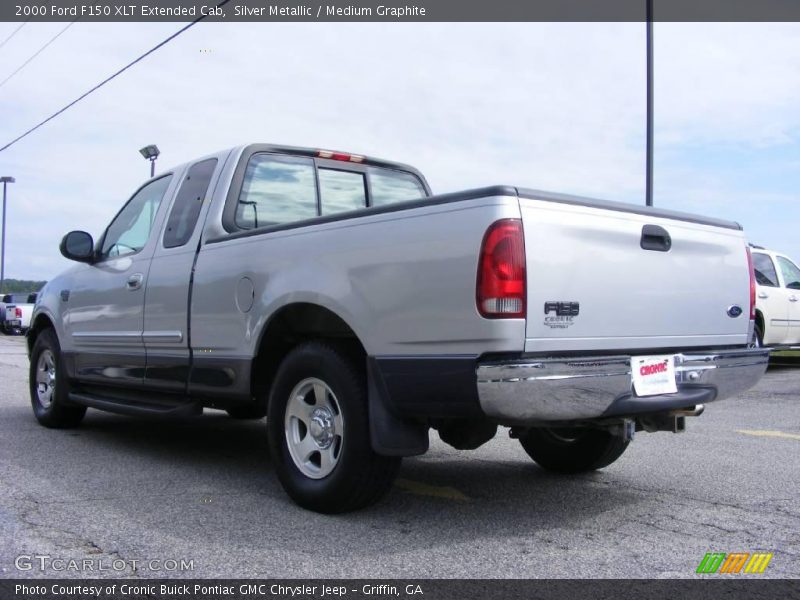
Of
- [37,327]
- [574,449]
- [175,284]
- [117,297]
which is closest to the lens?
[574,449]

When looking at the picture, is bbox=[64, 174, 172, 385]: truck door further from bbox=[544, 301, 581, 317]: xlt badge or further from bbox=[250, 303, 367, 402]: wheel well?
bbox=[544, 301, 581, 317]: xlt badge

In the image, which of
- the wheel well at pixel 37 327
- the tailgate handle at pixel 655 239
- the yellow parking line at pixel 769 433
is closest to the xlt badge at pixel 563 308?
the tailgate handle at pixel 655 239

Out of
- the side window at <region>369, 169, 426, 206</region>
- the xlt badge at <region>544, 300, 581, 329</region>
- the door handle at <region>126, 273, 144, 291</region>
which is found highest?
the side window at <region>369, 169, 426, 206</region>

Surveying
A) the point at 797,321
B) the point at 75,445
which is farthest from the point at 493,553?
the point at 797,321

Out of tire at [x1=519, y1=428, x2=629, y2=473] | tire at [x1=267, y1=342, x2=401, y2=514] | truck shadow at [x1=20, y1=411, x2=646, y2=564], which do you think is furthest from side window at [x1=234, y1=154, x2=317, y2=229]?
tire at [x1=519, y1=428, x2=629, y2=473]

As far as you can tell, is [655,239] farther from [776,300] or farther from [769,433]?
[776,300]

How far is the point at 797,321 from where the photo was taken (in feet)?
45.2

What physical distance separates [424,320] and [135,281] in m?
2.92

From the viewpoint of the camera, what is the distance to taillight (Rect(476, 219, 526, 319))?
11.5 ft

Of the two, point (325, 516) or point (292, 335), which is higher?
point (292, 335)

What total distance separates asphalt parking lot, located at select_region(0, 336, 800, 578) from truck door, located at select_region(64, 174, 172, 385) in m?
0.63

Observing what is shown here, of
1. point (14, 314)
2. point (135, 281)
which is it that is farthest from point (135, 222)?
point (14, 314)

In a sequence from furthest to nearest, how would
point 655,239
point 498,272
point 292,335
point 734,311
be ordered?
point 292,335
point 734,311
point 655,239
point 498,272

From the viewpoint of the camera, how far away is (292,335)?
4707 millimetres
